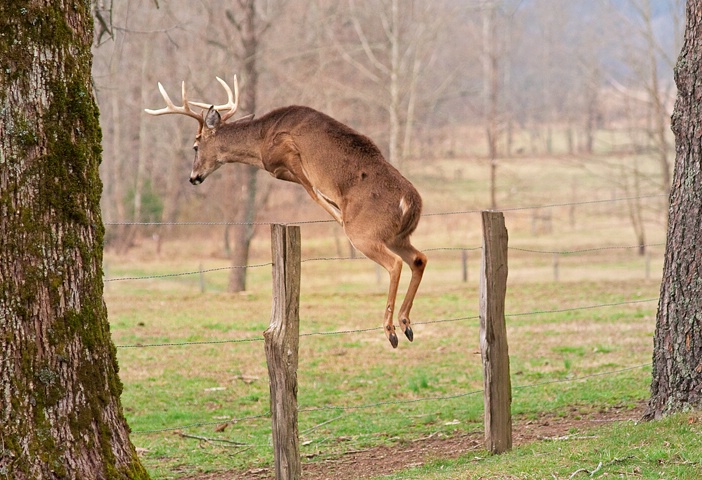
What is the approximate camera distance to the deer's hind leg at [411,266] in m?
7.08

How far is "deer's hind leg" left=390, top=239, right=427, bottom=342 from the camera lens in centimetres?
708

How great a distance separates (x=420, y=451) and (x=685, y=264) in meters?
2.86

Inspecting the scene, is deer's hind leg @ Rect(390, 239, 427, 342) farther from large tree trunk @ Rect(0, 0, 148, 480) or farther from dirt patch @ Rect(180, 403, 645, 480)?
large tree trunk @ Rect(0, 0, 148, 480)

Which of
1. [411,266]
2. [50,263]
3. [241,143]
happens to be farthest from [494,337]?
[50,263]

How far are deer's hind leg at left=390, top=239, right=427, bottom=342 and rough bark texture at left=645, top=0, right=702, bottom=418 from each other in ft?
6.29

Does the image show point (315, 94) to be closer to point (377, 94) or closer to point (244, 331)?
point (377, 94)

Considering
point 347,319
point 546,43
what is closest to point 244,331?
point 347,319

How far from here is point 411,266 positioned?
7.45 m

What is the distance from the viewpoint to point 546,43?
92.6 m

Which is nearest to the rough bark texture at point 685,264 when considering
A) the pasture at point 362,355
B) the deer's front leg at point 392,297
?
the pasture at point 362,355

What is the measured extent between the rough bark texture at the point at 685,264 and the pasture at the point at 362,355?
95cm

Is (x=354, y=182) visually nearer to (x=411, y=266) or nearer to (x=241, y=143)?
(x=411, y=266)

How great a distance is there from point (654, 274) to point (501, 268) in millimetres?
23190

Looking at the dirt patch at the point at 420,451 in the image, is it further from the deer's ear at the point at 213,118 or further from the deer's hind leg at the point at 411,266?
the deer's ear at the point at 213,118
